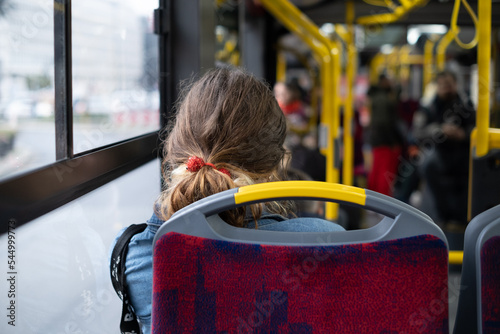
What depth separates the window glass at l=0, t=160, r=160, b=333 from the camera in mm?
979

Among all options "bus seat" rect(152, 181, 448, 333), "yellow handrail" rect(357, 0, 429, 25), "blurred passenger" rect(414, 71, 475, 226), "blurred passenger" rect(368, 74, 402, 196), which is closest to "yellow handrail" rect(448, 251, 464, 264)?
"yellow handrail" rect(357, 0, 429, 25)

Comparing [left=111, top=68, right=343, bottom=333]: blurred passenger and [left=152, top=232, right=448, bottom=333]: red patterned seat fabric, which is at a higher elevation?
[left=111, top=68, right=343, bottom=333]: blurred passenger

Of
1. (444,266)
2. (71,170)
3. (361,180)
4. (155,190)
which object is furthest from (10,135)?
(361,180)

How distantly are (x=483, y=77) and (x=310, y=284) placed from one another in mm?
1426

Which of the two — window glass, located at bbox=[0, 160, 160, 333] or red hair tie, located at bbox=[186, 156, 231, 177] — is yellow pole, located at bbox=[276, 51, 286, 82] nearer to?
window glass, located at bbox=[0, 160, 160, 333]

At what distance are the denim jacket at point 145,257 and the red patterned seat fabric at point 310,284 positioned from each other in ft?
0.72

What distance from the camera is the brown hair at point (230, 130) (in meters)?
1.05

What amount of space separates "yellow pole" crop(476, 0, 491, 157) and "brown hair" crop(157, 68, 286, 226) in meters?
1.01

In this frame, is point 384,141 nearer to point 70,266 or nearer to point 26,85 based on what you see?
point 70,266

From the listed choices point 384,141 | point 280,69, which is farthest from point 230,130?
point 280,69

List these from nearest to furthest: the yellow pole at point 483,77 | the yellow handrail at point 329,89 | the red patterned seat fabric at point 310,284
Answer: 1. the red patterned seat fabric at point 310,284
2. the yellow pole at point 483,77
3. the yellow handrail at point 329,89

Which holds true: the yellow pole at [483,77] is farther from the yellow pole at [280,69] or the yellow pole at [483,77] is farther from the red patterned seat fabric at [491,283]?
the yellow pole at [280,69]

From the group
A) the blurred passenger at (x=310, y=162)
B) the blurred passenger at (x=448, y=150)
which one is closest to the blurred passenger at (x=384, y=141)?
the blurred passenger at (x=448, y=150)

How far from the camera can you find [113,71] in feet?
5.32
